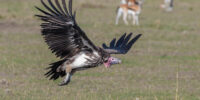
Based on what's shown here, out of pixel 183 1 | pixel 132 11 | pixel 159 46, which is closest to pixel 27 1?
pixel 132 11

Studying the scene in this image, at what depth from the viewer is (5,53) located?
43.3ft

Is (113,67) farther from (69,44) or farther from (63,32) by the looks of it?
(63,32)

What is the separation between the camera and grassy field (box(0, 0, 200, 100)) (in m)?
8.56

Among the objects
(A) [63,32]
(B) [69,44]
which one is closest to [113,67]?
(B) [69,44]

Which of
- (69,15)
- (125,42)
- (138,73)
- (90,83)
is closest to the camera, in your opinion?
(69,15)

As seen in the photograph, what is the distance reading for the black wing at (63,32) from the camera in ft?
24.7

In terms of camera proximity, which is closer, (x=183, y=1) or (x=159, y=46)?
(x=159, y=46)

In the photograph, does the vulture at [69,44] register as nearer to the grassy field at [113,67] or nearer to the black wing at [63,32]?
the black wing at [63,32]

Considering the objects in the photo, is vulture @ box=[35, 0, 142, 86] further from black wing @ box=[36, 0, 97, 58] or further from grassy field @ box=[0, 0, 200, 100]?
grassy field @ box=[0, 0, 200, 100]

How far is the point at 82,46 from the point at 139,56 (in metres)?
6.00

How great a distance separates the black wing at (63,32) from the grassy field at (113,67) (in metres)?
0.80

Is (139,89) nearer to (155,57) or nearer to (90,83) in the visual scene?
(90,83)

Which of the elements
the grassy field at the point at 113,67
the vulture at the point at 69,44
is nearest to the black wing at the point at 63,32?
the vulture at the point at 69,44

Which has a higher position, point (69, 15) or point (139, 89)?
point (69, 15)
